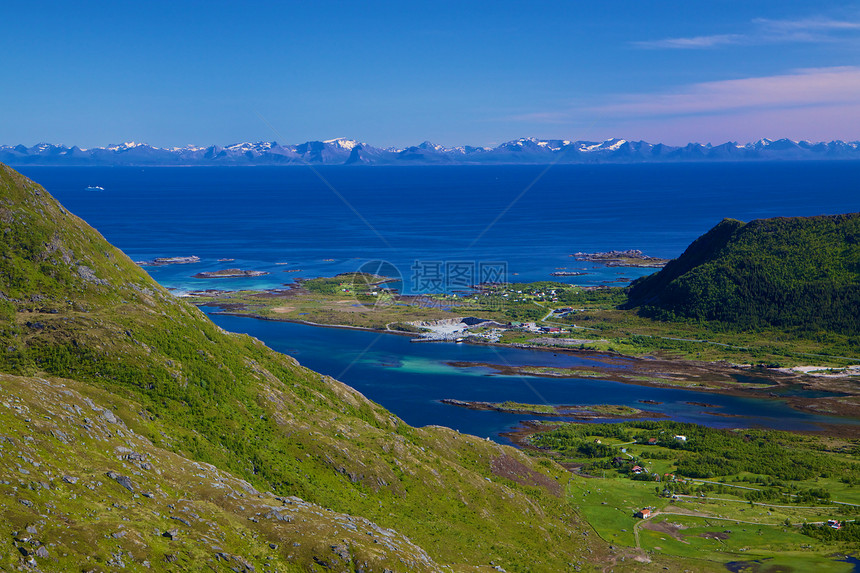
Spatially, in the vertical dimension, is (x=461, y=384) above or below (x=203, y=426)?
below

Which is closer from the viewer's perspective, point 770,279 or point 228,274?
point 770,279

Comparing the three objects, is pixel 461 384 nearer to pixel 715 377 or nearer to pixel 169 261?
pixel 715 377

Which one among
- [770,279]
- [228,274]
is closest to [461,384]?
[770,279]

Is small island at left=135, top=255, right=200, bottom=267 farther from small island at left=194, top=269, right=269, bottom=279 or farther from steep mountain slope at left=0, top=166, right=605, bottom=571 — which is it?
steep mountain slope at left=0, top=166, right=605, bottom=571

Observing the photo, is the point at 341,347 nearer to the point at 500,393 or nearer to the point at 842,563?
the point at 500,393

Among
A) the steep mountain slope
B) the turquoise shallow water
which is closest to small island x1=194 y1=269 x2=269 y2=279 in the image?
the turquoise shallow water

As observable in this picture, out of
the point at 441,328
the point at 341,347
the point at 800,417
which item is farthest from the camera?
the point at 441,328

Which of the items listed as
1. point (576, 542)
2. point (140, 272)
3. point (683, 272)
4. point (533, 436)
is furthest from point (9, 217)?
point (683, 272)
